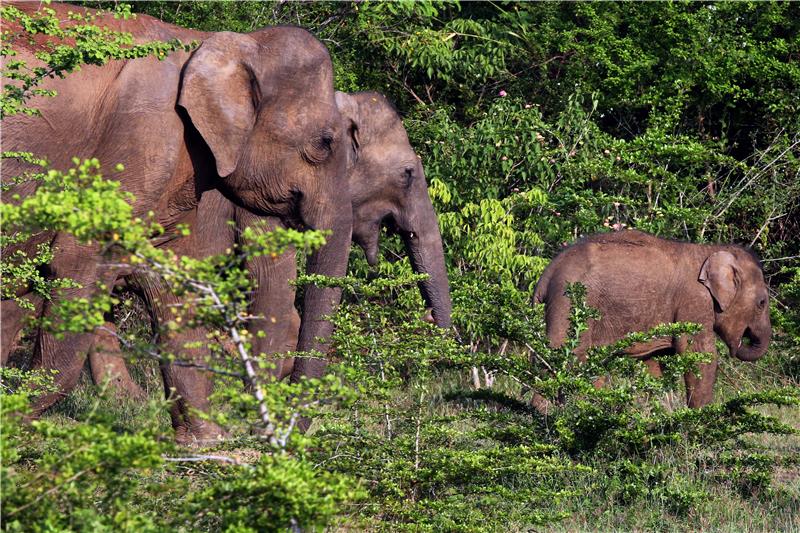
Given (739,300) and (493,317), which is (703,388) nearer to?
(739,300)

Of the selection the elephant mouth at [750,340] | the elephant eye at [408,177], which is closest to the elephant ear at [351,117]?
the elephant eye at [408,177]

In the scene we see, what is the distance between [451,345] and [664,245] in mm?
4885

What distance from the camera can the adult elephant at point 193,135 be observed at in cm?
823

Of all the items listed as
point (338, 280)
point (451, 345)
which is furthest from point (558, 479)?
point (338, 280)

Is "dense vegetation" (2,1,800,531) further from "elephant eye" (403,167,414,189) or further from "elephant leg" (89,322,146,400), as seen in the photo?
"elephant eye" (403,167,414,189)

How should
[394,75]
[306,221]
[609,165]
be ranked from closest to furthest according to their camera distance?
[306,221] → [609,165] → [394,75]

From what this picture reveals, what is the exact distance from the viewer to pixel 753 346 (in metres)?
12.0

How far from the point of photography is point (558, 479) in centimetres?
783

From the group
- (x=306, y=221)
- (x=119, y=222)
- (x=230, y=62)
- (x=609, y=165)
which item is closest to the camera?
(x=119, y=222)

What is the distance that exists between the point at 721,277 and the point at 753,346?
31.8 inches

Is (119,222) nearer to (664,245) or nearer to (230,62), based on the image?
(230,62)

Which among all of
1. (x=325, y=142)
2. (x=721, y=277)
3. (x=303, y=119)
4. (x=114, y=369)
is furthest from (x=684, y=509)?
(x=114, y=369)

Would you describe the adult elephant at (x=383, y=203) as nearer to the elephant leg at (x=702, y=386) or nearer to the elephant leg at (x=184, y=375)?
the elephant leg at (x=184, y=375)

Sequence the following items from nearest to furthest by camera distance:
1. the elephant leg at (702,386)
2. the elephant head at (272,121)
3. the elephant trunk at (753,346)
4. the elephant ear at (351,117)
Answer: the elephant head at (272,121) → the elephant leg at (702,386) → the elephant ear at (351,117) → the elephant trunk at (753,346)
